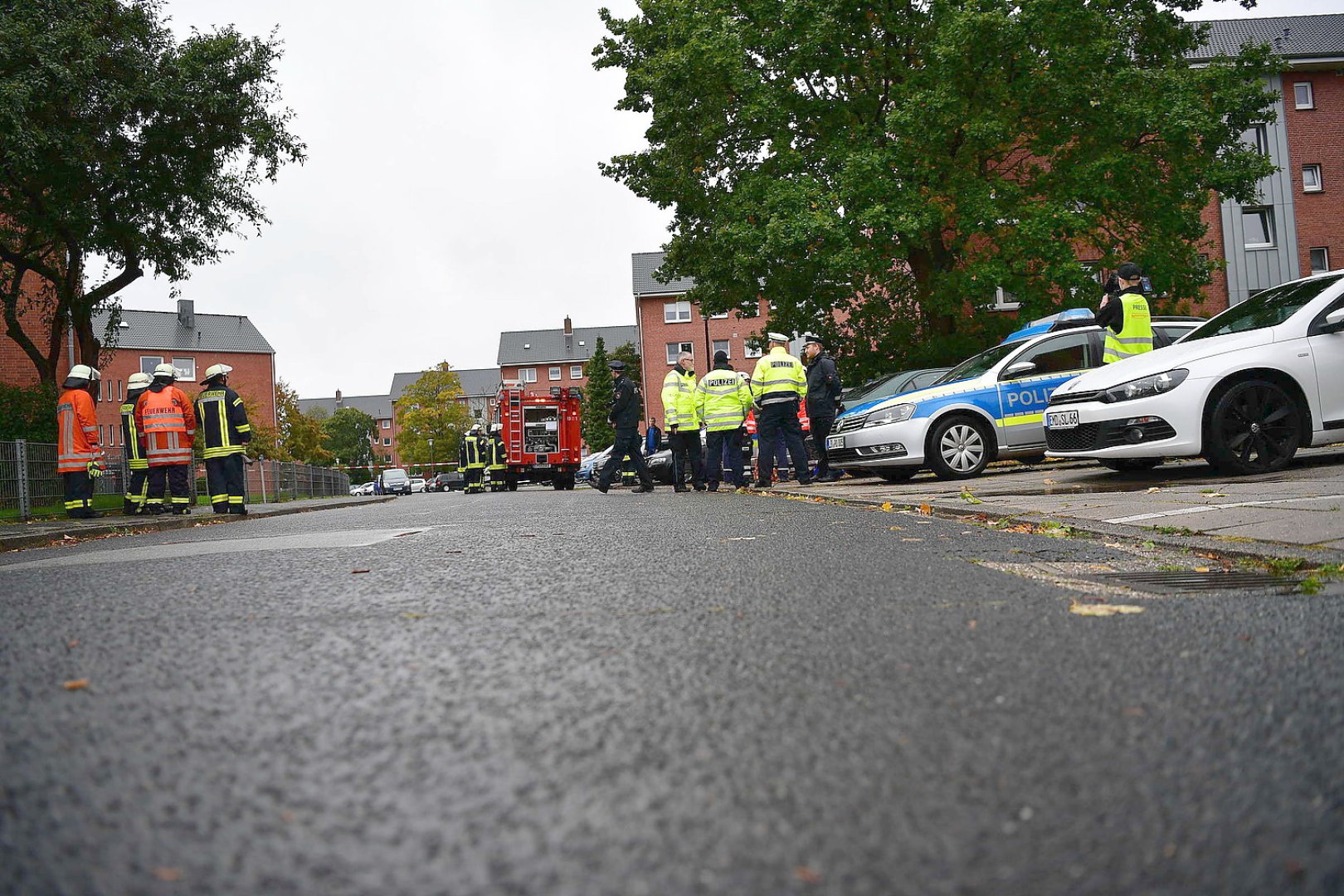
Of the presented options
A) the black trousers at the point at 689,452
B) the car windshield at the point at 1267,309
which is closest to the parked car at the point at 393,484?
the black trousers at the point at 689,452

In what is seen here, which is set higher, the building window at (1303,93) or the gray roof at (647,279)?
the gray roof at (647,279)

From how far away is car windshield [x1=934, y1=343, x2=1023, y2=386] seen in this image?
1391 cm

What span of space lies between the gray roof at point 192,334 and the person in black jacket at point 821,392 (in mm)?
78751

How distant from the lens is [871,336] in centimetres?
2516

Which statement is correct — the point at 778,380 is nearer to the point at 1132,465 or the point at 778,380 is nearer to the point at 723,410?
the point at 723,410

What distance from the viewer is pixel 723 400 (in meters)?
16.3

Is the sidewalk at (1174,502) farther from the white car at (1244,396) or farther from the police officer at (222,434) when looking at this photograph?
the police officer at (222,434)

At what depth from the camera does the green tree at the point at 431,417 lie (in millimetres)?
83375

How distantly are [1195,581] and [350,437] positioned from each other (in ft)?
462

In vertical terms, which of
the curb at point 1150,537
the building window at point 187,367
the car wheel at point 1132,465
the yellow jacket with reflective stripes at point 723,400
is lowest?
the curb at point 1150,537

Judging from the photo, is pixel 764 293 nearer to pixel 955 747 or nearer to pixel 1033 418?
A: pixel 1033 418

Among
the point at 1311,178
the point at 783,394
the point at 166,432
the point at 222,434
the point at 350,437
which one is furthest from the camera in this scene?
the point at 350,437

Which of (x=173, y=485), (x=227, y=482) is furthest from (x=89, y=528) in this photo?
(x=173, y=485)

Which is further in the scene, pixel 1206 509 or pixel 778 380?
pixel 778 380
